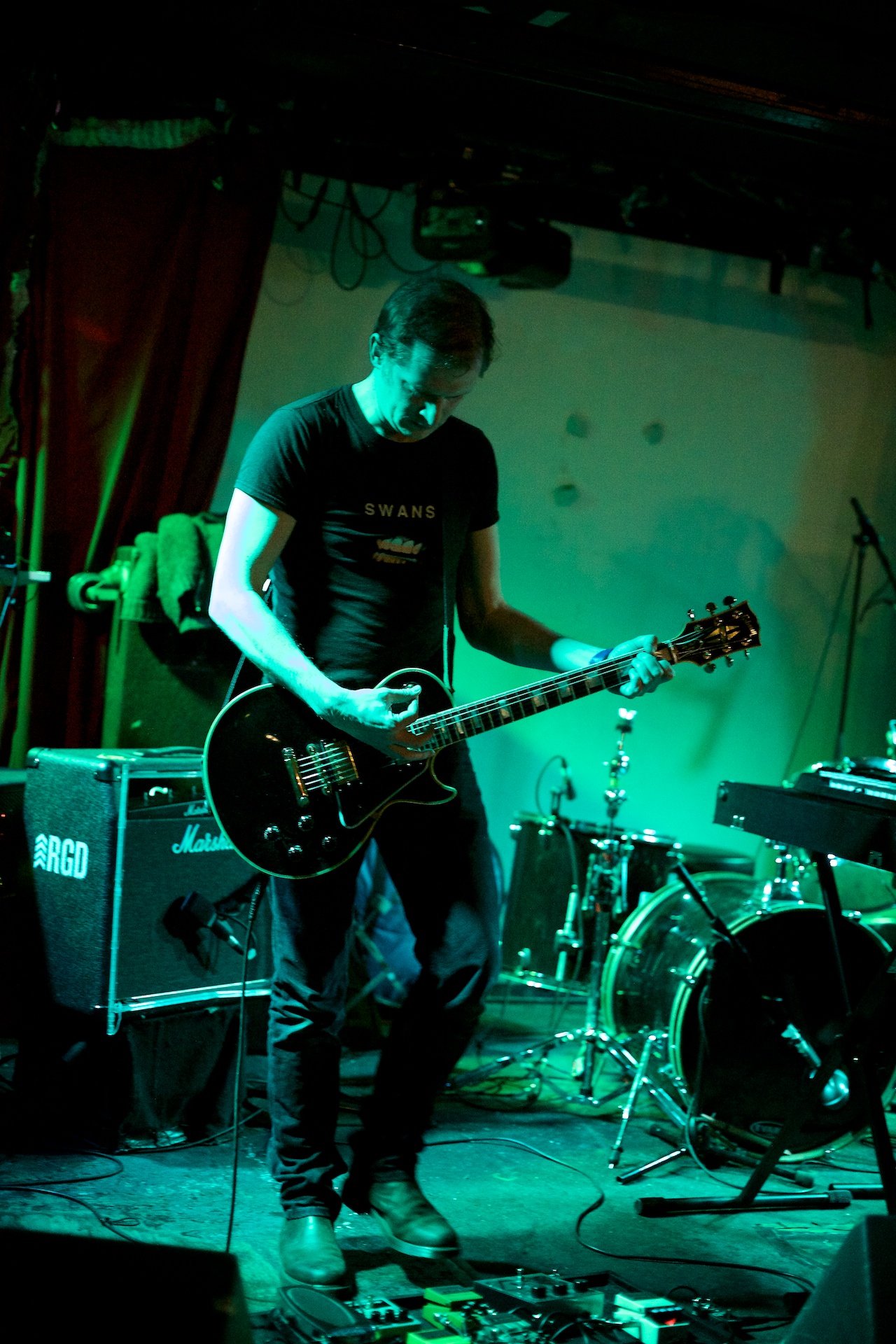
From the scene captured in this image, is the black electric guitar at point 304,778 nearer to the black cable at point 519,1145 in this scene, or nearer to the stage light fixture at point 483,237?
the black cable at point 519,1145

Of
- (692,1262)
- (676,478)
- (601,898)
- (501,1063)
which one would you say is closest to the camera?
(692,1262)

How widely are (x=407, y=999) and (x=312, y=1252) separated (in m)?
0.54

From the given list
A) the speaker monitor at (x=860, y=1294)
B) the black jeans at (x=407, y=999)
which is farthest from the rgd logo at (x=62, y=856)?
the speaker monitor at (x=860, y=1294)

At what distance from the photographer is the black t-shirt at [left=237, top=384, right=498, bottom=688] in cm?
269

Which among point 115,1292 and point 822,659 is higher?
point 822,659

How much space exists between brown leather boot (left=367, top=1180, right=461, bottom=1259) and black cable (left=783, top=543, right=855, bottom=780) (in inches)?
172

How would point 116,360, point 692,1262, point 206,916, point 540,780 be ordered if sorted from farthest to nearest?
point 540,780
point 116,360
point 206,916
point 692,1262

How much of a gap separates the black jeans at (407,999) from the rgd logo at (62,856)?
1006 mm

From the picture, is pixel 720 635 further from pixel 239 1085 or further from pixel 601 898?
pixel 601 898

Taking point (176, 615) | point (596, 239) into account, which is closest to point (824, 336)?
point (596, 239)

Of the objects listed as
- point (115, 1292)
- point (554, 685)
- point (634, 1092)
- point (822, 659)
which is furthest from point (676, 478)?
point (115, 1292)

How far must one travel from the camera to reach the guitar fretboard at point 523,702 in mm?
2670

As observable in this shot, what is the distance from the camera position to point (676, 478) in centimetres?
636

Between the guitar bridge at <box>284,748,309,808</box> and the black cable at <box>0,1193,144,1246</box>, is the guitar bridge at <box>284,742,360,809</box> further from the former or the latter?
the black cable at <box>0,1193,144,1246</box>
